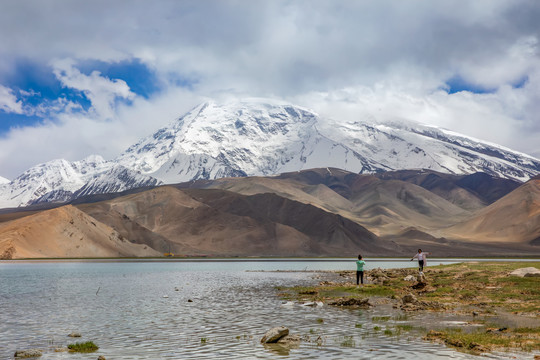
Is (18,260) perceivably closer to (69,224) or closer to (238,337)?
(69,224)

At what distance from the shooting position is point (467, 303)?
38281 mm

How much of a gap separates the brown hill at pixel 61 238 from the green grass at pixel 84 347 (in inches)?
5741

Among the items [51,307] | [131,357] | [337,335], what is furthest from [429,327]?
[51,307]

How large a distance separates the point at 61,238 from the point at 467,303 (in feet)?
528

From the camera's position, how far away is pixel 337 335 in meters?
27.0

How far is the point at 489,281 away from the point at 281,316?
74.7ft

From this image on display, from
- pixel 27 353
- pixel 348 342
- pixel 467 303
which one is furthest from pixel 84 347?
pixel 467 303

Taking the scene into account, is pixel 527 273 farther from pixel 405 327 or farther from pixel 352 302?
pixel 405 327

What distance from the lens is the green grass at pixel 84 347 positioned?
24.0 meters

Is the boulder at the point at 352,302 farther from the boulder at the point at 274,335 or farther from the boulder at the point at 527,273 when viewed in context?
the boulder at the point at 527,273

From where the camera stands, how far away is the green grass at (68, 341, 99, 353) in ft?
78.6

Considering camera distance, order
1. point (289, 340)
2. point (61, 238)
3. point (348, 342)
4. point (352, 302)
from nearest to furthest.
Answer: point (348, 342), point (289, 340), point (352, 302), point (61, 238)

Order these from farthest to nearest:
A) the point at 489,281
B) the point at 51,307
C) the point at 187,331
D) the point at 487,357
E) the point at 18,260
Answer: the point at 18,260 → the point at 489,281 → the point at 51,307 → the point at 187,331 → the point at 487,357

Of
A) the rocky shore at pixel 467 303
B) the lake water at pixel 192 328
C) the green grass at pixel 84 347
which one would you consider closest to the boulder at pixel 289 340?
the lake water at pixel 192 328
